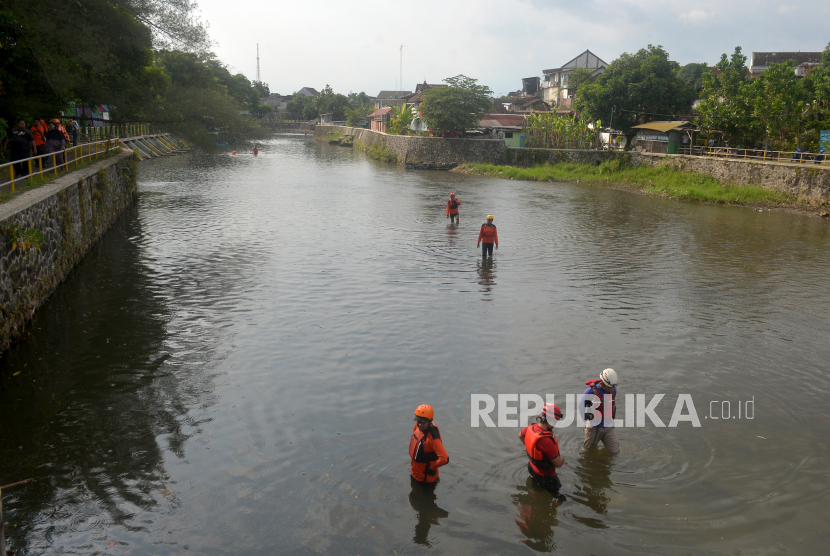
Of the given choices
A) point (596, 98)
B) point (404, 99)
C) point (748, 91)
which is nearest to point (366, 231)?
point (748, 91)

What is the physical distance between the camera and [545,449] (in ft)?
24.0

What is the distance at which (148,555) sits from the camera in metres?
6.46

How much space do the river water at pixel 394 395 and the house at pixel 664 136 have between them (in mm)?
29943

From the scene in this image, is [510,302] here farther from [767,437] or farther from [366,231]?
[366,231]

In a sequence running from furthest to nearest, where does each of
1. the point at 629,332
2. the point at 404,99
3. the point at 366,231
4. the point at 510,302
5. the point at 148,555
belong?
the point at 404,99 → the point at 366,231 → the point at 510,302 → the point at 629,332 → the point at 148,555

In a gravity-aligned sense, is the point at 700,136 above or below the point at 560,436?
above

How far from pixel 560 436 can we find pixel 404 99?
9956 cm

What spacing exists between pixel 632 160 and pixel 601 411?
152ft

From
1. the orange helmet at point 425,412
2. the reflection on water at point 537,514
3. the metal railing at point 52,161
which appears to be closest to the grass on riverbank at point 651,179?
the metal railing at point 52,161

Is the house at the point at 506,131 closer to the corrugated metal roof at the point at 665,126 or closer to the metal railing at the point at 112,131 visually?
the corrugated metal roof at the point at 665,126

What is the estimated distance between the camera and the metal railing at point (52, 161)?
15023mm

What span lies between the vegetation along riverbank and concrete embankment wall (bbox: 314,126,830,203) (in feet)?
1.95

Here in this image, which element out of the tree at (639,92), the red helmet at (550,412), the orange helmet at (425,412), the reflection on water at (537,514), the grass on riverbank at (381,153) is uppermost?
the tree at (639,92)

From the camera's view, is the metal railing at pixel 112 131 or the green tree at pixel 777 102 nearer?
the metal railing at pixel 112 131
